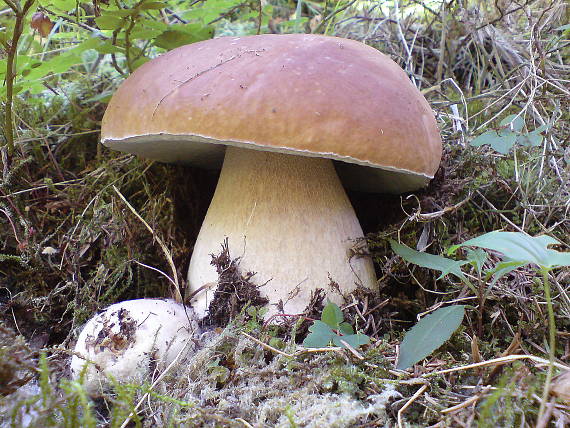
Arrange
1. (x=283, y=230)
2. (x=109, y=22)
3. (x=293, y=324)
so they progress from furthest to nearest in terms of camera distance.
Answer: (x=109, y=22) < (x=283, y=230) < (x=293, y=324)

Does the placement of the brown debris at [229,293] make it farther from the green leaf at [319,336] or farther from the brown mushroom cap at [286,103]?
the brown mushroom cap at [286,103]

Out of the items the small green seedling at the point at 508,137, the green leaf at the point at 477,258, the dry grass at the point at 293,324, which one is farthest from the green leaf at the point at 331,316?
the small green seedling at the point at 508,137

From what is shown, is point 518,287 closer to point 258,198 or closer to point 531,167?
point 531,167

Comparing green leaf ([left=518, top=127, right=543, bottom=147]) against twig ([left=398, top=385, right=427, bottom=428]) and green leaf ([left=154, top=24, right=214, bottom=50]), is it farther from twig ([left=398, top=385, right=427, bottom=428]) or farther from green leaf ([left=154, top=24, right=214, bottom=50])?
green leaf ([left=154, top=24, right=214, bottom=50])

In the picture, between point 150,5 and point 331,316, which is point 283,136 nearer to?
point 331,316

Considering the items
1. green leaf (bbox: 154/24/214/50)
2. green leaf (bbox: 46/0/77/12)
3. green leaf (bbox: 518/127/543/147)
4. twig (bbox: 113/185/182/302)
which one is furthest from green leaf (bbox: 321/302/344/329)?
green leaf (bbox: 46/0/77/12)

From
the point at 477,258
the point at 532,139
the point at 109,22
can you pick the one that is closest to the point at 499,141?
the point at 532,139
